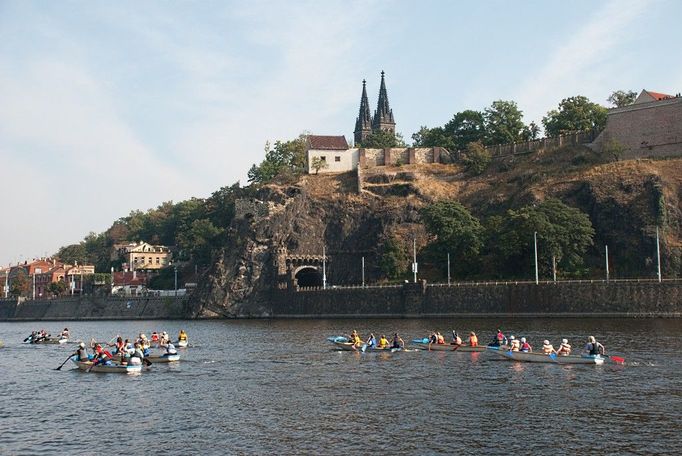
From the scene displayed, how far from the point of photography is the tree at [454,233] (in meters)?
126

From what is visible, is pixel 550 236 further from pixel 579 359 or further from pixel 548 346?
pixel 579 359

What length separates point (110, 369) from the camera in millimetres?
60688

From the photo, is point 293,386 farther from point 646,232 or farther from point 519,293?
point 646,232

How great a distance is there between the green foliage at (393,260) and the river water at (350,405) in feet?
203

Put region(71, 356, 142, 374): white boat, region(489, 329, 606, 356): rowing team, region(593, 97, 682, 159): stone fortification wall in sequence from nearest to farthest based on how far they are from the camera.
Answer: region(489, 329, 606, 356): rowing team, region(71, 356, 142, 374): white boat, region(593, 97, 682, 159): stone fortification wall

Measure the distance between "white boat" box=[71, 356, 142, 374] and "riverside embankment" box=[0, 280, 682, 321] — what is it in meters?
63.1

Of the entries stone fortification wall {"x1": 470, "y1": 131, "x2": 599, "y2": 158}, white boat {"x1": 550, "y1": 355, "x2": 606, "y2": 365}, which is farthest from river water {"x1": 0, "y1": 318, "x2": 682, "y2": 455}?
stone fortification wall {"x1": 470, "y1": 131, "x2": 599, "y2": 158}

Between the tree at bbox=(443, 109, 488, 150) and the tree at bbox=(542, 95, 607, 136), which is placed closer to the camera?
the tree at bbox=(542, 95, 607, 136)

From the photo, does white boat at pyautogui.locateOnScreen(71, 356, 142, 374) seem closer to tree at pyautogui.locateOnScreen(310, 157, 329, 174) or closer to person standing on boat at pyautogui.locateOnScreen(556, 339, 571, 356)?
person standing on boat at pyautogui.locateOnScreen(556, 339, 571, 356)

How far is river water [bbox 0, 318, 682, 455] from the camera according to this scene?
36.0 m

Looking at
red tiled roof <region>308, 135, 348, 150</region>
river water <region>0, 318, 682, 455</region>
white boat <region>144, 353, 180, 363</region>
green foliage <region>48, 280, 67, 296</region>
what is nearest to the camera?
river water <region>0, 318, 682, 455</region>

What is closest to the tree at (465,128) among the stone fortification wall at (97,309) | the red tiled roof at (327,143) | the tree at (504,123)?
the tree at (504,123)

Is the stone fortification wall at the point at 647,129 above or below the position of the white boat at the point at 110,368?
above

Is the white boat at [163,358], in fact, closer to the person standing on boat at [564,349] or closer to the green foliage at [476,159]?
the person standing on boat at [564,349]
